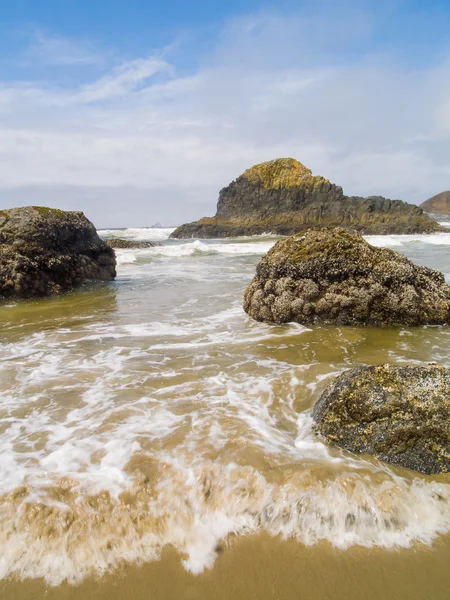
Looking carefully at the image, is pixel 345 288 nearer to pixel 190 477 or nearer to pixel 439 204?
pixel 190 477

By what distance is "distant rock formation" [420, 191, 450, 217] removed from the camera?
122m

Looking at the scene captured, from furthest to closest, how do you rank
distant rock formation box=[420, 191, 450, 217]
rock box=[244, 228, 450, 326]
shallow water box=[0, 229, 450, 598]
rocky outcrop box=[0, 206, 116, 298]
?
distant rock formation box=[420, 191, 450, 217] < rocky outcrop box=[0, 206, 116, 298] < rock box=[244, 228, 450, 326] < shallow water box=[0, 229, 450, 598]

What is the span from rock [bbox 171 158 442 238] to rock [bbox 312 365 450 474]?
5790cm

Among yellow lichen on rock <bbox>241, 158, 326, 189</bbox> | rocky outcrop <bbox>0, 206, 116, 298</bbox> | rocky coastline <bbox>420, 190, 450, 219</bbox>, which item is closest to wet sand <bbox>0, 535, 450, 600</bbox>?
rocky outcrop <bbox>0, 206, 116, 298</bbox>

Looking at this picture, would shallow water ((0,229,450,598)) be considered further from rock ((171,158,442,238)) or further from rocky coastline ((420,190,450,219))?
rocky coastline ((420,190,450,219))


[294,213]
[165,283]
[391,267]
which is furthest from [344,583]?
[294,213]

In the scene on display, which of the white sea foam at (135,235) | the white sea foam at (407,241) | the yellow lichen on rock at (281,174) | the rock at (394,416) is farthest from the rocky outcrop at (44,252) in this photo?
the yellow lichen on rock at (281,174)

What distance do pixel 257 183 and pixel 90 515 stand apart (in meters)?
77.4

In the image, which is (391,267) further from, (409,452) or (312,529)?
(312,529)

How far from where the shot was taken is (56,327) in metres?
6.91

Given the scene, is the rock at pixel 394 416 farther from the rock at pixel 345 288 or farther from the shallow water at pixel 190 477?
the rock at pixel 345 288

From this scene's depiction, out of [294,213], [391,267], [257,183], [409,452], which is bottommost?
[409,452]

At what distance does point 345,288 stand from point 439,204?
476ft

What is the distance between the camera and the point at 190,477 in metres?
2.54
